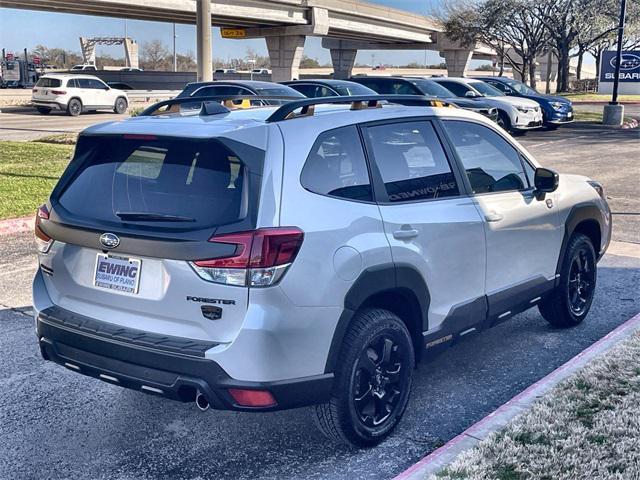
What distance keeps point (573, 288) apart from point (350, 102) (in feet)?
8.82

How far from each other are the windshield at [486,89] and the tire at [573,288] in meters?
18.9

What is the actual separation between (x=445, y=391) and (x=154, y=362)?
212 centimetres

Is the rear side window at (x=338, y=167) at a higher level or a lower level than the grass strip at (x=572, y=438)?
higher

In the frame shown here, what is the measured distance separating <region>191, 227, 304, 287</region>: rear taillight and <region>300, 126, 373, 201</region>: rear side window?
393 mm

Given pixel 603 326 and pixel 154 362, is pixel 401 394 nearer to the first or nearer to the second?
pixel 154 362

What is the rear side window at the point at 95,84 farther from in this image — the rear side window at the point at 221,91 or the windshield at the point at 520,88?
the windshield at the point at 520,88

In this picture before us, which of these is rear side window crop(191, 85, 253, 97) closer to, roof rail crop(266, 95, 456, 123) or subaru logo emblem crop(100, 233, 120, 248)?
roof rail crop(266, 95, 456, 123)

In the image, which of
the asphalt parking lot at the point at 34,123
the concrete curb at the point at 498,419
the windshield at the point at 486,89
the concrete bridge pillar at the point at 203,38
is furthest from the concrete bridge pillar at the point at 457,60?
the concrete curb at the point at 498,419

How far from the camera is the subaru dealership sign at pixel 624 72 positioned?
1011 inches

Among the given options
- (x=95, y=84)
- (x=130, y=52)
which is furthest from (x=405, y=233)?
(x=130, y=52)

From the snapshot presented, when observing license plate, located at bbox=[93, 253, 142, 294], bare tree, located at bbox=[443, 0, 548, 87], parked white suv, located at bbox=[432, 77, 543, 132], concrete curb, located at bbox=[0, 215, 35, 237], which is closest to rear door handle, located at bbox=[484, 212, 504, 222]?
license plate, located at bbox=[93, 253, 142, 294]

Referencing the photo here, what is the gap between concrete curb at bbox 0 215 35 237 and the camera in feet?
29.7

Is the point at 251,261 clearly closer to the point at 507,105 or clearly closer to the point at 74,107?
the point at 507,105

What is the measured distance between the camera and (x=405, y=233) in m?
4.02
